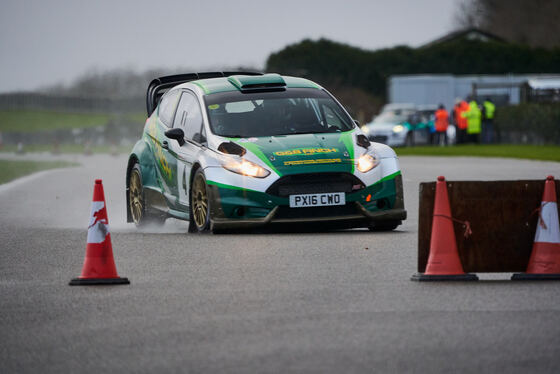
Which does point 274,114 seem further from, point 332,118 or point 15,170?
point 15,170

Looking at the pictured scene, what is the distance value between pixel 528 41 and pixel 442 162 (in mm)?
90925

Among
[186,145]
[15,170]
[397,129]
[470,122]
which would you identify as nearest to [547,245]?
[186,145]

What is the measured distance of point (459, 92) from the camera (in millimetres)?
63469

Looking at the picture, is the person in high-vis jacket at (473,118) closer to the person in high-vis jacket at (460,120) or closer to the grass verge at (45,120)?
the person in high-vis jacket at (460,120)

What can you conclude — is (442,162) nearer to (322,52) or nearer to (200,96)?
(200,96)

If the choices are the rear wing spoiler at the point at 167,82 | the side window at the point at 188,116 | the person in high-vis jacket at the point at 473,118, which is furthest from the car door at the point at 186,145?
the person in high-vis jacket at the point at 473,118

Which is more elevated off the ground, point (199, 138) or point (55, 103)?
point (199, 138)

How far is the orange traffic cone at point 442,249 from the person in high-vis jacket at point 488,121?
37.9 meters

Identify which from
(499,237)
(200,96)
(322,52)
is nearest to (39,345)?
(499,237)

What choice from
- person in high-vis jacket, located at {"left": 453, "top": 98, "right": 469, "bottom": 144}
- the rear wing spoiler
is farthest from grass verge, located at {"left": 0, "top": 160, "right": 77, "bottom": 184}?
person in high-vis jacket, located at {"left": 453, "top": 98, "right": 469, "bottom": 144}

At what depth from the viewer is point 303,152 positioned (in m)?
12.6

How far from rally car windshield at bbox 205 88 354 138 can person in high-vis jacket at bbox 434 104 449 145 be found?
3319 cm

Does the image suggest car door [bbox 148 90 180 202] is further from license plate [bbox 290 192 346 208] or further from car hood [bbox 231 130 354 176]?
license plate [bbox 290 192 346 208]

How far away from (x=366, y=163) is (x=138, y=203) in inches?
131
